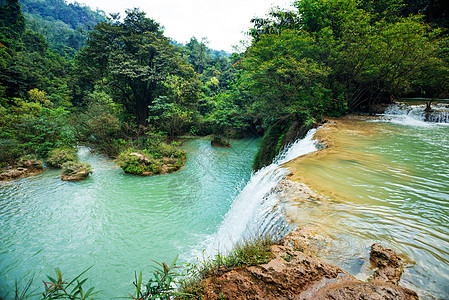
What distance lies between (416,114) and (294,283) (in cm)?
1182

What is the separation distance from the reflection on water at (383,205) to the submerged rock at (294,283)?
226mm

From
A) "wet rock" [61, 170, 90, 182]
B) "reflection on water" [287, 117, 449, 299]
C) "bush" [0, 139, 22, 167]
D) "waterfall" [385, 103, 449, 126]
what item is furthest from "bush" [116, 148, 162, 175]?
"waterfall" [385, 103, 449, 126]

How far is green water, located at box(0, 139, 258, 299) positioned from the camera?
4186mm

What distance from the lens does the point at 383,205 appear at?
2.61 m

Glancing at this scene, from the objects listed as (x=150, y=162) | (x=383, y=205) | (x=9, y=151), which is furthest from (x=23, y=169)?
(x=383, y=205)

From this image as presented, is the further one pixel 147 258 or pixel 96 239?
pixel 96 239

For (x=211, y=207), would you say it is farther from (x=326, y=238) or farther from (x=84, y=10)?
(x=84, y=10)

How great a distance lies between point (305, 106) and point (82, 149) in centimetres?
1598

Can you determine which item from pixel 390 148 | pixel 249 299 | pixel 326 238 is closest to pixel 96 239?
pixel 249 299

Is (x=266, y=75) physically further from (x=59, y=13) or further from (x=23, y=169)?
(x=59, y=13)

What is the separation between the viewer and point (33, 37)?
35.7 metres

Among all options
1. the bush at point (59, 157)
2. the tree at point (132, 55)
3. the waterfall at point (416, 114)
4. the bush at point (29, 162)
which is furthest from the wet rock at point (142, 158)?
the waterfall at point (416, 114)

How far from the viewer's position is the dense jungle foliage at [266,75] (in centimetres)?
818

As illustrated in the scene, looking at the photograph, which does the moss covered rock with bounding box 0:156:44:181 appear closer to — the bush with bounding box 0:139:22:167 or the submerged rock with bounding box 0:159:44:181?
the submerged rock with bounding box 0:159:44:181
